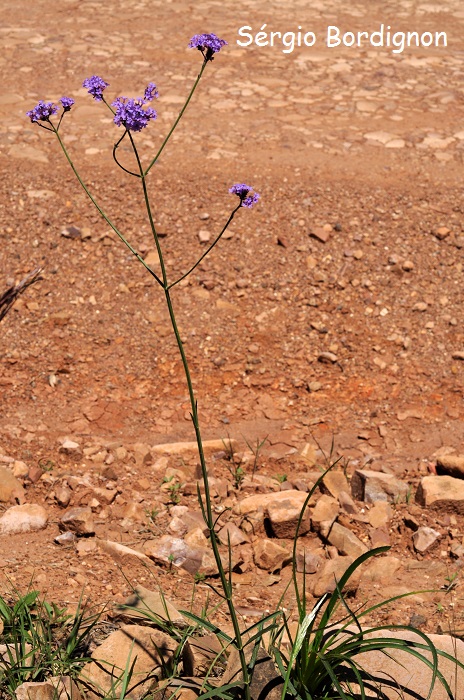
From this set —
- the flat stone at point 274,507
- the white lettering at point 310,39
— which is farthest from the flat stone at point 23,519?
the white lettering at point 310,39

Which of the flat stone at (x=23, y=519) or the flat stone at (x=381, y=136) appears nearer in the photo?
the flat stone at (x=23, y=519)

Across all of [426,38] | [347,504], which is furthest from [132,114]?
[426,38]

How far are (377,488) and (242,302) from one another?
1.63 meters

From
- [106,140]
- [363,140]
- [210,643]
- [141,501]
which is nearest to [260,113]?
[363,140]

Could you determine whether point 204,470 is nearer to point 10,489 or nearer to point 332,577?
point 332,577

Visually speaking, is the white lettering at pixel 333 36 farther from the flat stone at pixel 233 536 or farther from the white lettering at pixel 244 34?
the flat stone at pixel 233 536

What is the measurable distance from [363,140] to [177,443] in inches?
121

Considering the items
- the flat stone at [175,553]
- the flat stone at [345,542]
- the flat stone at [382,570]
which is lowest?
the flat stone at [382,570]

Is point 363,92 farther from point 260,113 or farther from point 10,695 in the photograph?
point 10,695

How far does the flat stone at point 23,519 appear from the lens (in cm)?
363

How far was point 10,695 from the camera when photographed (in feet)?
8.39

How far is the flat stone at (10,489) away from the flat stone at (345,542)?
4.90 ft

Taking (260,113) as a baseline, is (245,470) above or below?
below

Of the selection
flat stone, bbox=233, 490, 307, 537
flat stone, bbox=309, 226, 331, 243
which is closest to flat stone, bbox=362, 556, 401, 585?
flat stone, bbox=233, 490, 307, 537
